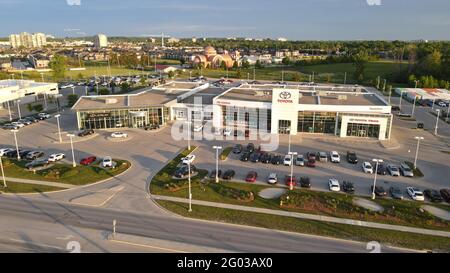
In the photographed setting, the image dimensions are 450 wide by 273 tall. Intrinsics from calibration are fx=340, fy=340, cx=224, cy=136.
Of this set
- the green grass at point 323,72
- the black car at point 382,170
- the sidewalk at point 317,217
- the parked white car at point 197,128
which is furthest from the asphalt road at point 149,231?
the green grass at point 323,72

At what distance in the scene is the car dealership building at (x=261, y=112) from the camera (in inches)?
1977

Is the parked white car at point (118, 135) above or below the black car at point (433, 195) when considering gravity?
above

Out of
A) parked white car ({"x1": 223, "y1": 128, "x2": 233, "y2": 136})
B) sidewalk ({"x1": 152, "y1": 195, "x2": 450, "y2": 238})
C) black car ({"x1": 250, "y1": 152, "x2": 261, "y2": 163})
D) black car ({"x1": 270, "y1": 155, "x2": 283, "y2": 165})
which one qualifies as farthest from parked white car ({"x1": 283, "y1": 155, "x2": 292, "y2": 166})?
parked white car ({"x1": 223, "y1": 128, "x2": 233, "y2": 136})

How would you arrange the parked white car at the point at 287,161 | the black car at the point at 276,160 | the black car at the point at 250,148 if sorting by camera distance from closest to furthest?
1. the parked white car at the point at 287,161
2. the black car at the point at 276,160
3. the black car at the point at 250,148

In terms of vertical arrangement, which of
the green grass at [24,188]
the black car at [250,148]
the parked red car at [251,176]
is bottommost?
the green grass at [24,188]

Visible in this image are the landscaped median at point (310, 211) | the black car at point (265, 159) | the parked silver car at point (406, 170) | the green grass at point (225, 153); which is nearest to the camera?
the landscaped median at point (310, 211)

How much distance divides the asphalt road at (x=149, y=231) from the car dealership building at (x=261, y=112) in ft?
86.2

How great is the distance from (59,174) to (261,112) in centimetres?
2973

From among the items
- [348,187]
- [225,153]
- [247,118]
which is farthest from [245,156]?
[247,118]

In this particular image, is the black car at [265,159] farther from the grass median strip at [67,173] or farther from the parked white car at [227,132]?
the grass median strip at [67,173]

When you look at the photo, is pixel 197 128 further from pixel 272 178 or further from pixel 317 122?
pixel 272 178

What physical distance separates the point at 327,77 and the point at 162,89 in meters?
64.0

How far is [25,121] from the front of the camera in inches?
2296

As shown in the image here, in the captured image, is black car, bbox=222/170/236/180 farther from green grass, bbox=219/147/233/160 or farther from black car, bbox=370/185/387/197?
black car, bbox=370/185/387/197
